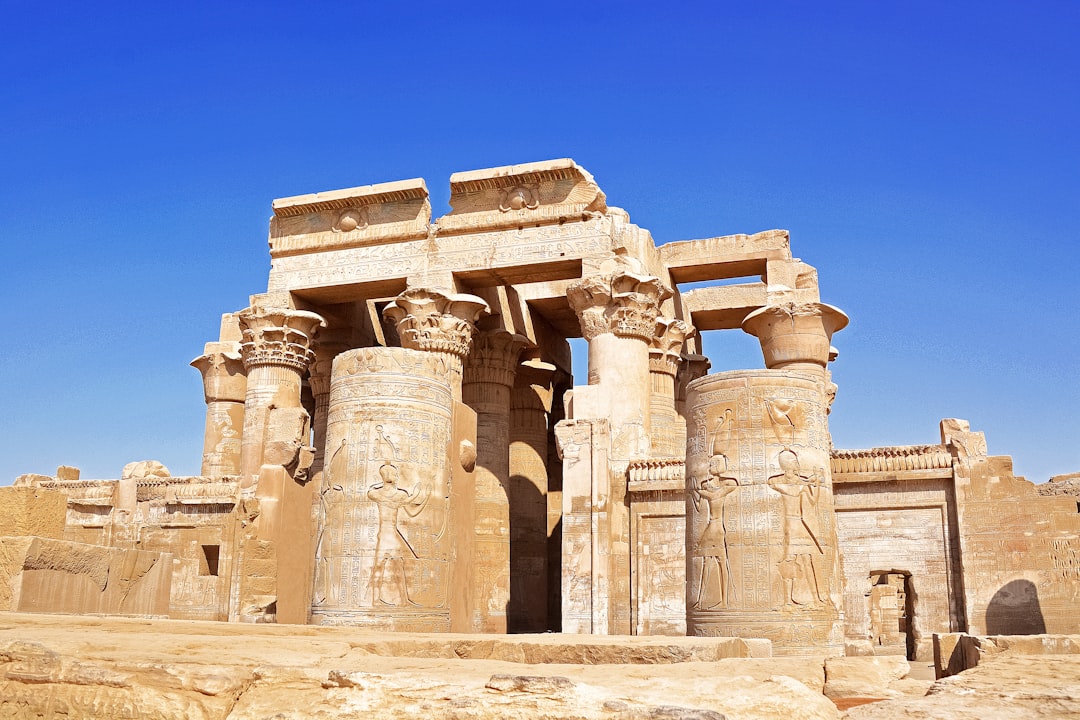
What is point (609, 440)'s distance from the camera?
49.6 feet

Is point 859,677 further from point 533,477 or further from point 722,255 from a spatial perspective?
point 533,477

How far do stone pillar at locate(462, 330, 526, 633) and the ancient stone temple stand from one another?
0.06 m

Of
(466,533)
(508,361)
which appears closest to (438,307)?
(508,361)

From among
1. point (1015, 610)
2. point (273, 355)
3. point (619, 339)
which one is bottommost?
point (1015, 610)

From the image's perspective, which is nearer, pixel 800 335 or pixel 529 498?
pixel 800 335

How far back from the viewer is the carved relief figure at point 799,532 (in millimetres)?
9633

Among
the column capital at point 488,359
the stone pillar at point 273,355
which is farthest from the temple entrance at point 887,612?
the stone pillar at point 273,355

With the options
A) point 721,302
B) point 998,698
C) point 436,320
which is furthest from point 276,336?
point 998,698

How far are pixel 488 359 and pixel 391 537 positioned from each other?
30.6 ft

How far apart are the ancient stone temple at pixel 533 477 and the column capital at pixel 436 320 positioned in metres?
0.05

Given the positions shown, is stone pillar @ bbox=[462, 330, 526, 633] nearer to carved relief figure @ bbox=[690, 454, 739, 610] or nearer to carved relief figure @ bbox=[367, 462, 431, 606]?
carved relief figure @ bbox=[367, 462, 431, 606]

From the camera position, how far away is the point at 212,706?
4.20 m

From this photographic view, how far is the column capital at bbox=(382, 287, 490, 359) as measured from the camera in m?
18.0

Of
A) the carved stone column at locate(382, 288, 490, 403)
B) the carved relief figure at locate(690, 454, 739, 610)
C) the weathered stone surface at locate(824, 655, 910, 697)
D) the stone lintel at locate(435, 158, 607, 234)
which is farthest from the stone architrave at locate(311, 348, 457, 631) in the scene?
the stone lintel at locate(435, 158, 607, 234)
